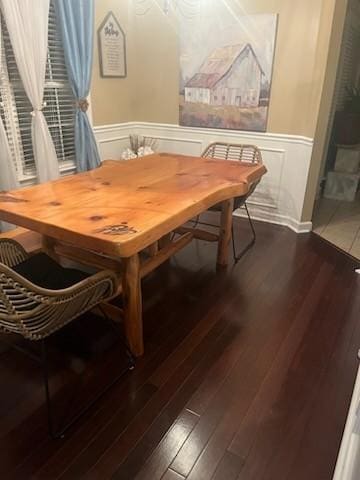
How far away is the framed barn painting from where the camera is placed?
3230 mm

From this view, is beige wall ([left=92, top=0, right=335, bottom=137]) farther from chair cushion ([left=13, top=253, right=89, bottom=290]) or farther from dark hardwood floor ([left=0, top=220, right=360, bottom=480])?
chair cushion ([left=13, top=253, right=89, bottom=290])

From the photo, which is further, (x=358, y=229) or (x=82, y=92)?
(x=358, y=229)

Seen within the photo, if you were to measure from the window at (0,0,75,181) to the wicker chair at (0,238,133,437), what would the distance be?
1700mm

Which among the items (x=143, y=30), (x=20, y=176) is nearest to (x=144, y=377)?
(x=20, y=176)

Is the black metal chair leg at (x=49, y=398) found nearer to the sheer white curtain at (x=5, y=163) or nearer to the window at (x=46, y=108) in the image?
the sheer white curtain at (x=5, y=163)

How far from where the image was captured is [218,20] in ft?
11.0

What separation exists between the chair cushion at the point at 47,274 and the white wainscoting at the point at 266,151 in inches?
87.7

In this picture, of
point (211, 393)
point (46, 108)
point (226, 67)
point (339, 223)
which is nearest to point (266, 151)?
point (226, 67)

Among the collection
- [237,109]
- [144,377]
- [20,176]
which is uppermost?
[237,109]

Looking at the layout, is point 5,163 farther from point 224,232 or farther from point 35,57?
point 224,232

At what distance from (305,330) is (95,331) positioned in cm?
122

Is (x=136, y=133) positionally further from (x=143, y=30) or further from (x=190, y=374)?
(x=190, y=374)

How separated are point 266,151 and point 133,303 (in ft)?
7.79

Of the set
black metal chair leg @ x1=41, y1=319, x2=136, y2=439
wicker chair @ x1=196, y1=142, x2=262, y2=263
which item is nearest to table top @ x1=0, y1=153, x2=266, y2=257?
black metal chair leg @ x1=41, y1=319, x2=136, y2=439
